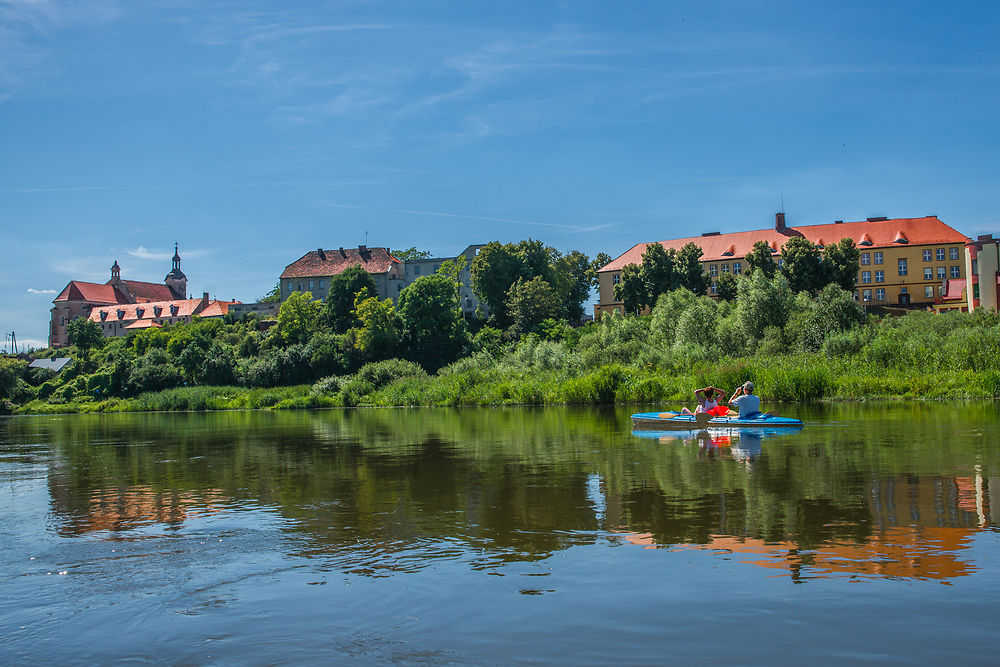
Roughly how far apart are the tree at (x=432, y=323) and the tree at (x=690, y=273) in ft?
77.0

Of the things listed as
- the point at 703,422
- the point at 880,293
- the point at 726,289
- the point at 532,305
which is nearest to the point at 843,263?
the point at 726,289

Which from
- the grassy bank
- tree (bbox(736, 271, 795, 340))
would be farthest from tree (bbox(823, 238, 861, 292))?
the grassy bank

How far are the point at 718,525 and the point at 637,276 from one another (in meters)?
76.9

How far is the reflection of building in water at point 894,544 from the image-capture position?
8.23 meters

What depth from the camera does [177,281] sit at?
191m

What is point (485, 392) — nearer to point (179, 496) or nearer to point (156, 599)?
point (179, 496)

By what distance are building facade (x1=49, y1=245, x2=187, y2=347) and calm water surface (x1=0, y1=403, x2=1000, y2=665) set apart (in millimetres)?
165677

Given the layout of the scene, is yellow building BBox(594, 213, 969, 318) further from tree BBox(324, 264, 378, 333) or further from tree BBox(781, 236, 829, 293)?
tree BBox(324, 264, 378, 333)

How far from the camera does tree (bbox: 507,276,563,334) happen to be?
3462 inches

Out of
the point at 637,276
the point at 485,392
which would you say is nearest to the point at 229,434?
the point at 485,392

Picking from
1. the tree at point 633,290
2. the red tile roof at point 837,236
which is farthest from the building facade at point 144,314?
the tree at point 633,290

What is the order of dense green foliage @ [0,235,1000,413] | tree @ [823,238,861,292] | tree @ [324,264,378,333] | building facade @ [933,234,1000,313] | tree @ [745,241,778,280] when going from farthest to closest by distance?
tree @ [324,264,378,333]
tree @ [745,241,778,280]
tree @ [823,238,861,292]
building facade @ [933,234,1000,313]
dense green foliage @ [0,235,1000,413]

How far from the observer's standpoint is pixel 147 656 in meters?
6.60

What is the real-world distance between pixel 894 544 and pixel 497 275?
8802 cm
